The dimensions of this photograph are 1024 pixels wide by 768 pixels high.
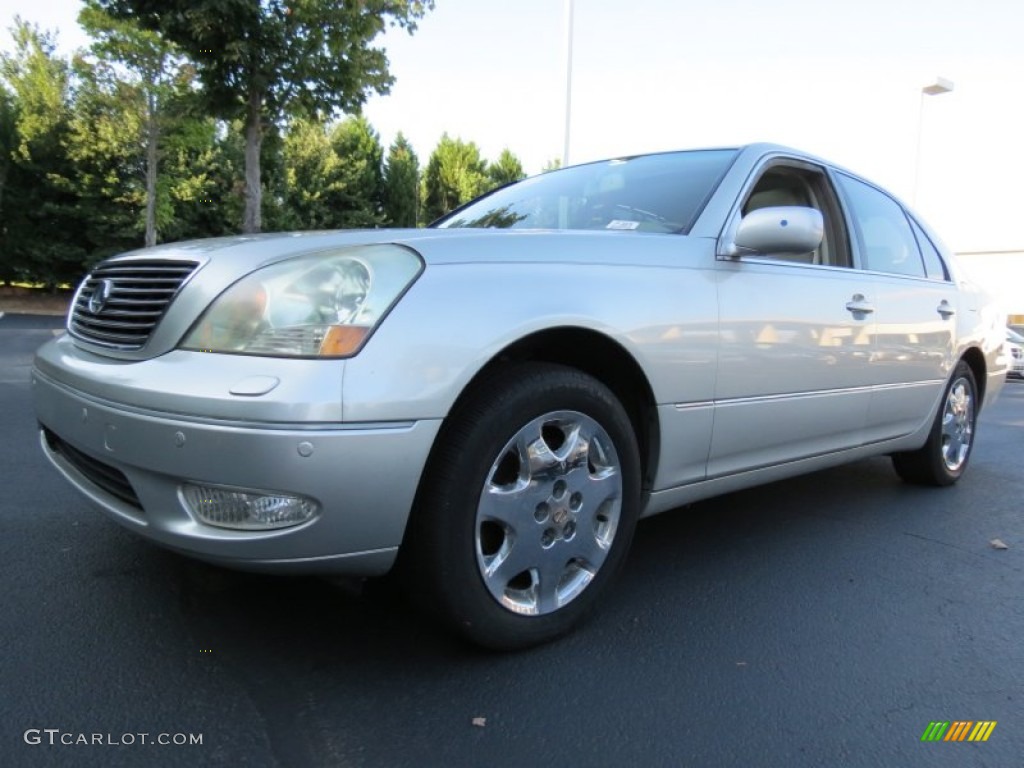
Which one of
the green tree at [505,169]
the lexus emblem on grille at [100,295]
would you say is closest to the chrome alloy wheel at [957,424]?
the lexus emblem on grille at [100,295]

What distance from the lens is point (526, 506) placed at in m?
2.07

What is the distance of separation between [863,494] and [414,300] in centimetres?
335

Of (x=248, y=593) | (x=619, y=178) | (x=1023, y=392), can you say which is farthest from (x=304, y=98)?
(x=1023, y=392)

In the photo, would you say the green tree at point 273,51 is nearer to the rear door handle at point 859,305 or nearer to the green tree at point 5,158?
the rear door handle at point 859,305

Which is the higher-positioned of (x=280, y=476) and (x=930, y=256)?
(x=930, y=256)

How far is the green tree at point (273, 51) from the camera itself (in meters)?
11.2

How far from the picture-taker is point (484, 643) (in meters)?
2.04

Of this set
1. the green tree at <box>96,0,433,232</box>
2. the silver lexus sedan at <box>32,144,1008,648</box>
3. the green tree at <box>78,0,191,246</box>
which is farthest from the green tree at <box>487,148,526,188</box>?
the silver lexus sedan at <box>32,144,1008,648</box>

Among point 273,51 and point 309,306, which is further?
point 273,51

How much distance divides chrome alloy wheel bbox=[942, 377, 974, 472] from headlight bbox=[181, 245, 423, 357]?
3.54m

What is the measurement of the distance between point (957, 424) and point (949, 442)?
0.41ft

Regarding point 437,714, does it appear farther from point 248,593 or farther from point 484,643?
point 248,593

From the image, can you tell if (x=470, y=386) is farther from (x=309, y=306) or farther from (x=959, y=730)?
(x=959, y=730)

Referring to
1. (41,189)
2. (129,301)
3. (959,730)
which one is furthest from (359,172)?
(959,730)
